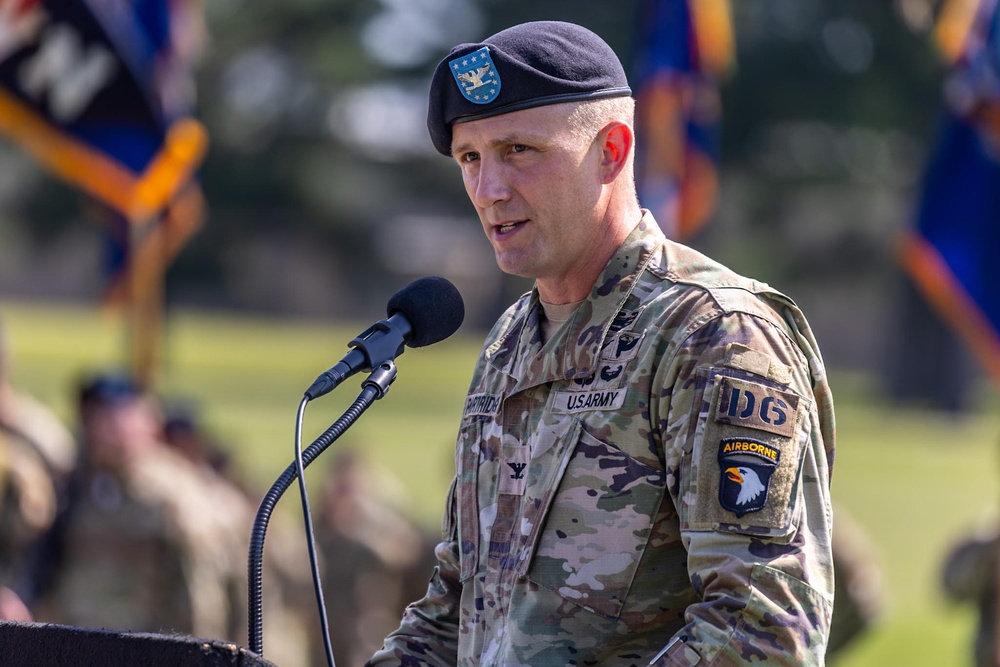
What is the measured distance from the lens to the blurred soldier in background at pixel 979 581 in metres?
7.25

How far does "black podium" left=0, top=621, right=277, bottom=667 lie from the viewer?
2129 mm

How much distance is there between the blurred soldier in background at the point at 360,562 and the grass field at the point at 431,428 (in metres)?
1.54

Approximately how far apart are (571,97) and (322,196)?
33.5m

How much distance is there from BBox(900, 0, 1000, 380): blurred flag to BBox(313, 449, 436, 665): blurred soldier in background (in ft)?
15.2

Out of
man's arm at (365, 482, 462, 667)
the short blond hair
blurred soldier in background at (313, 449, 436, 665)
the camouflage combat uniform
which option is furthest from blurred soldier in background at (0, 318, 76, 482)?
the short blond hair

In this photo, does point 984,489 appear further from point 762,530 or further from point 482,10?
point 762,530

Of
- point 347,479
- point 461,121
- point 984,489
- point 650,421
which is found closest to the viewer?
point 650,421

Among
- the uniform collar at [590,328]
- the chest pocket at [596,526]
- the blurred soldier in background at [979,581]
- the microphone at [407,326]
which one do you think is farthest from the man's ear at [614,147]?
the blurred soldier in background at [979,581]

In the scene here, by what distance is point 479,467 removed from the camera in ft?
9.00

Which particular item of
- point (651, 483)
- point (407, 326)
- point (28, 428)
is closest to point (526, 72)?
point (407, 326)

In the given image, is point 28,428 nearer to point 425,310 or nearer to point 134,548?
point 134,548

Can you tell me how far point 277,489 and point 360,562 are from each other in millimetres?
9432

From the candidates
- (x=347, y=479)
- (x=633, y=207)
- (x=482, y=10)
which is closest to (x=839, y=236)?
(x=482, y=10)

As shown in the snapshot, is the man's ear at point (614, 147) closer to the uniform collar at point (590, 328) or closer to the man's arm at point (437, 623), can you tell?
the uniform collar at point (590, 328)
